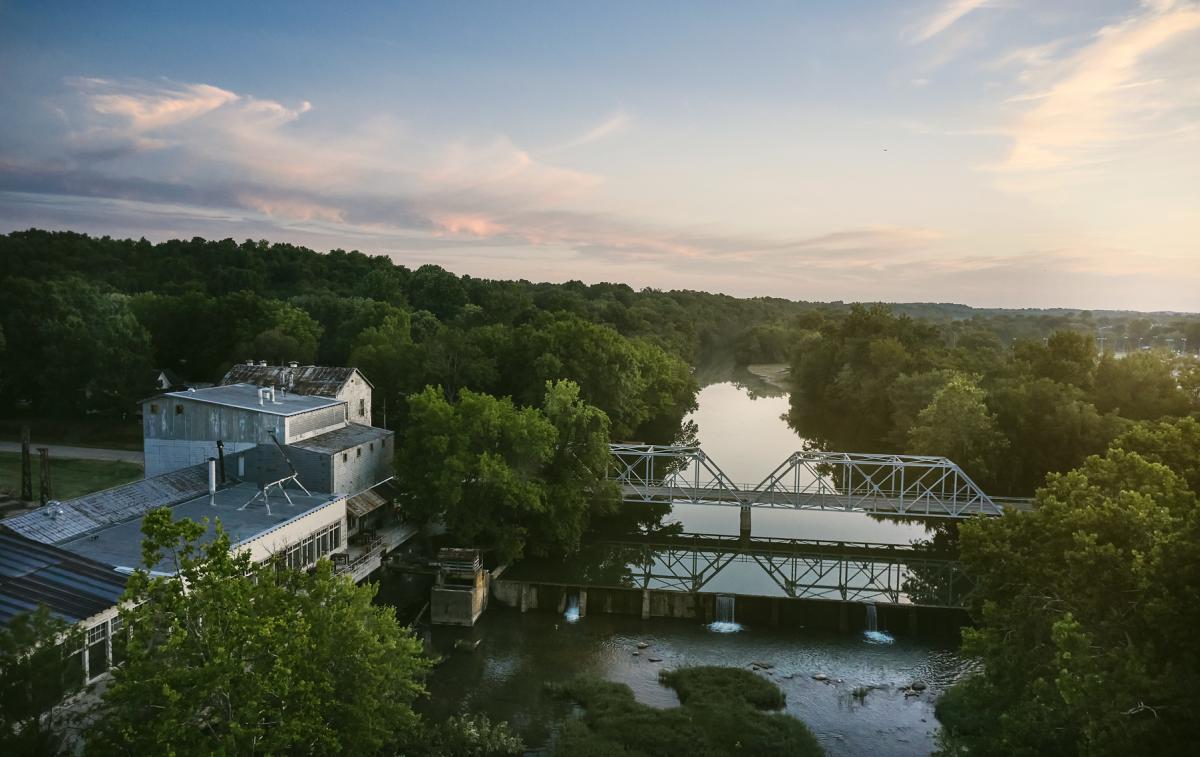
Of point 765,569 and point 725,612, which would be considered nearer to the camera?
point 725,612

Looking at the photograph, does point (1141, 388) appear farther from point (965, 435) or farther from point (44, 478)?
point (44, 478)

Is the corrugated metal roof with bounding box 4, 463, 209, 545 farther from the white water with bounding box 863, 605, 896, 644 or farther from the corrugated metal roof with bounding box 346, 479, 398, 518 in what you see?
the white water with bounding box 863, 605, 896, 644

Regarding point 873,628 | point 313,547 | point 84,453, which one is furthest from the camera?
point 84,453

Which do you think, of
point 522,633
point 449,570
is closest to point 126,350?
point 449,570

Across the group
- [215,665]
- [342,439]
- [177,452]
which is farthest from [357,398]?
[215,665]

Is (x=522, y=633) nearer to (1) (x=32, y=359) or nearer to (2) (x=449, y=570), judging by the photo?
(2) (x=449, y=570)
